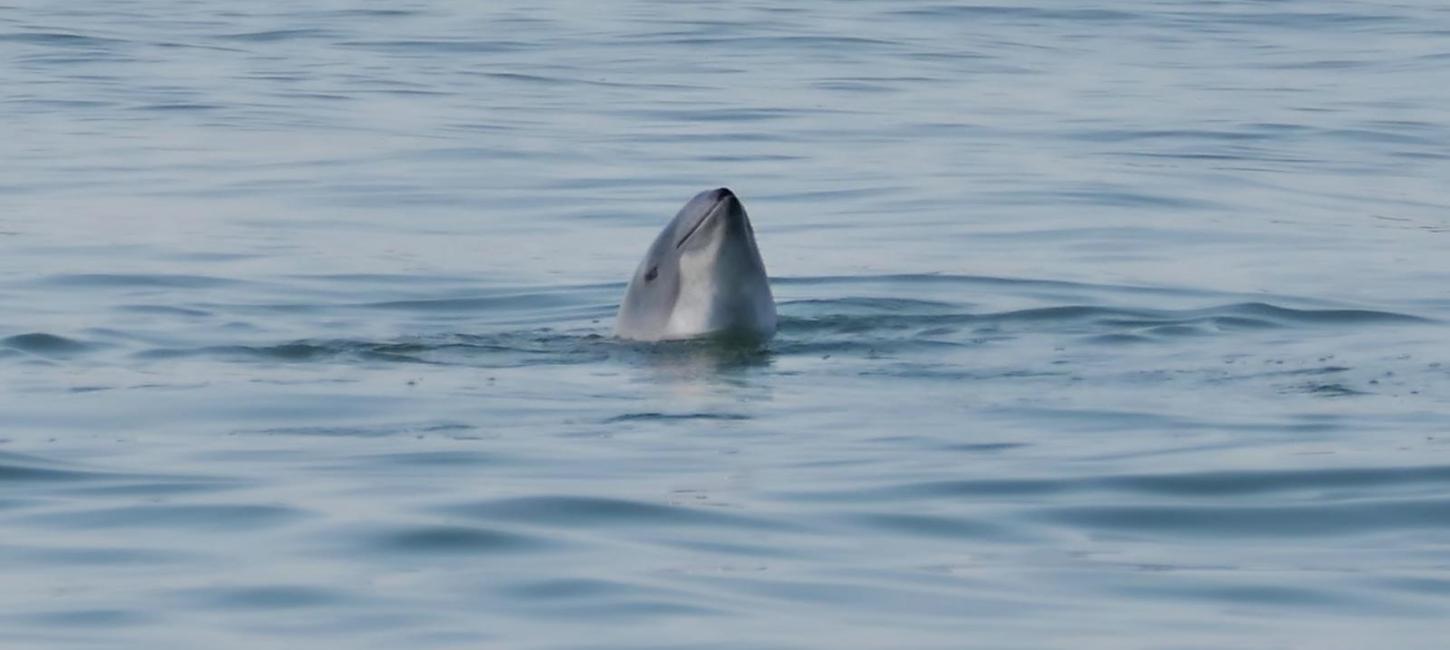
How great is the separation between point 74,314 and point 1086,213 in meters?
7.21

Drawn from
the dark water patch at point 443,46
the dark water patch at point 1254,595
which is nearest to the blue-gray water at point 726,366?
the dark water patch at point 1254,595

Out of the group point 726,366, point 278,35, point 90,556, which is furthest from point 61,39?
point 90,556

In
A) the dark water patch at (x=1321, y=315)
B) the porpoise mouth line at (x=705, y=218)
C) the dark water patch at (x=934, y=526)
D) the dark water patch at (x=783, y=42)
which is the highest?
the porpoise mouth line at (x=705, y=218)

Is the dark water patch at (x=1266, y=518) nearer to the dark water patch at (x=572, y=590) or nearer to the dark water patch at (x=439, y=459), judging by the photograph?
the dark water patch at (x=572, y=590)

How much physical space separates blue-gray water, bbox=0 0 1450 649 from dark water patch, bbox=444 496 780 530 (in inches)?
0.9

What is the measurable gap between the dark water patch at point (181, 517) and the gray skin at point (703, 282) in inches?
143

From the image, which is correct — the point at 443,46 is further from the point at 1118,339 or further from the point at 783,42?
the point at 1118,339

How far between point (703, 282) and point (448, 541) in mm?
4173

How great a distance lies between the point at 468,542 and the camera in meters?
8.68

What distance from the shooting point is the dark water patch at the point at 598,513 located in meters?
9.05

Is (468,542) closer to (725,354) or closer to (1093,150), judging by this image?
(725,354)

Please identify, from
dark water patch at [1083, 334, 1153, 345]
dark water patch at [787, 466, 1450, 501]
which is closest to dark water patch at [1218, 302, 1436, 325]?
dark water patch at [1083, 334, 1153, 345]

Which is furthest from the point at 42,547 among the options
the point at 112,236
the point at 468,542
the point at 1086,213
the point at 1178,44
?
the point at 1178,44

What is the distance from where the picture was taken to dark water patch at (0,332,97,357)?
13.0 metres
